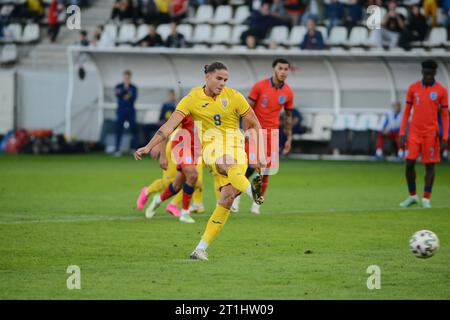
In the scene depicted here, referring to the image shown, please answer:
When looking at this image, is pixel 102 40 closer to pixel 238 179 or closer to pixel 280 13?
pixel 280 13

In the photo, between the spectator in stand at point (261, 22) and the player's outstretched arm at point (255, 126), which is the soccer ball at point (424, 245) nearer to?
the player's outstretched arm at point (255, 126)

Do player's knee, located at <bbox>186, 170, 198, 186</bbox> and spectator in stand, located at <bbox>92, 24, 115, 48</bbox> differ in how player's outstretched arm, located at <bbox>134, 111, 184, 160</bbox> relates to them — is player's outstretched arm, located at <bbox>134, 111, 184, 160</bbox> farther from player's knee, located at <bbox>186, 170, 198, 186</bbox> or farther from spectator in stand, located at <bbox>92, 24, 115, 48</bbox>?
spectator in stand, located at <bbox>92, 24, 115, 48</bbox>

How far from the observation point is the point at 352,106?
3123 centimetres

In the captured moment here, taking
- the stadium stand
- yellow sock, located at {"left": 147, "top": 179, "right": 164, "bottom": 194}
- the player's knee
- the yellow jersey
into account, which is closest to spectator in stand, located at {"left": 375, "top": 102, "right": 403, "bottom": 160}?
the stadium stand

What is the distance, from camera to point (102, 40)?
32281mm

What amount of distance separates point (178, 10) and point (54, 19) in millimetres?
4678

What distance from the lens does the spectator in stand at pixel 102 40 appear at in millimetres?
32156

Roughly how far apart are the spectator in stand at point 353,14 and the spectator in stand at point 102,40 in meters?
7.20

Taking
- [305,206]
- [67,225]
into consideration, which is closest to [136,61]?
[305,206]

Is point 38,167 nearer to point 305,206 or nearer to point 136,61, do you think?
point 136,61

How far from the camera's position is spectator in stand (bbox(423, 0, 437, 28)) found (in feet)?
100

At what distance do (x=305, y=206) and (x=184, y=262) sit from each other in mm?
7025

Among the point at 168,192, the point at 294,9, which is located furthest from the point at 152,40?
the point at 168,192
